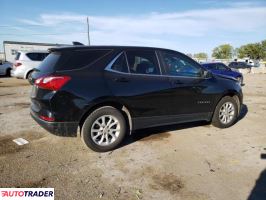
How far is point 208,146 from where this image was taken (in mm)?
5191

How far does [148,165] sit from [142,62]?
1.88 meters

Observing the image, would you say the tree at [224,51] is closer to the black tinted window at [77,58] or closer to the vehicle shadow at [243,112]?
the vehicle shadow at [243,112]

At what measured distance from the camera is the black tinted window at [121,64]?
189 inches

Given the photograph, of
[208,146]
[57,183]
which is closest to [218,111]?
[208,146]

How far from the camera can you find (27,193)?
3363 millimetres

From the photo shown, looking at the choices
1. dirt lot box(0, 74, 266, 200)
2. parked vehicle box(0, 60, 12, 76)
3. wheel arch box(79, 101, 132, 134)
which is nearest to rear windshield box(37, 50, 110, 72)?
wheel arch box(79, 101, 132, 134)

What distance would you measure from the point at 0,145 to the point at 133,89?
8.59 feet

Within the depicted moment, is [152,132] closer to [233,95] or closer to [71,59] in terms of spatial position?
[233,95]

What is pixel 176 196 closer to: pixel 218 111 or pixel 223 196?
pixel 223 196

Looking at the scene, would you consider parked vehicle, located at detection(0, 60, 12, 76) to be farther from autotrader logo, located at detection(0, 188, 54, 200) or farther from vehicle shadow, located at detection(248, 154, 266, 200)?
vehicle shadow, located at detection(248, 154, 266, 200)

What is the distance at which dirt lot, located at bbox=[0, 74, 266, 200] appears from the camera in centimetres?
354

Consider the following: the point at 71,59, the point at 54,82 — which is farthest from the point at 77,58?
the point at 54,82

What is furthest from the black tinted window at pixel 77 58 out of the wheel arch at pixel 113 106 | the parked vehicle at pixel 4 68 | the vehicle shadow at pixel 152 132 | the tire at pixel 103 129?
the parked vehicle at pixel 4 68

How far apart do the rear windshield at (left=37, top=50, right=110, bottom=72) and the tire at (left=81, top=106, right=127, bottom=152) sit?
2.70 feet
